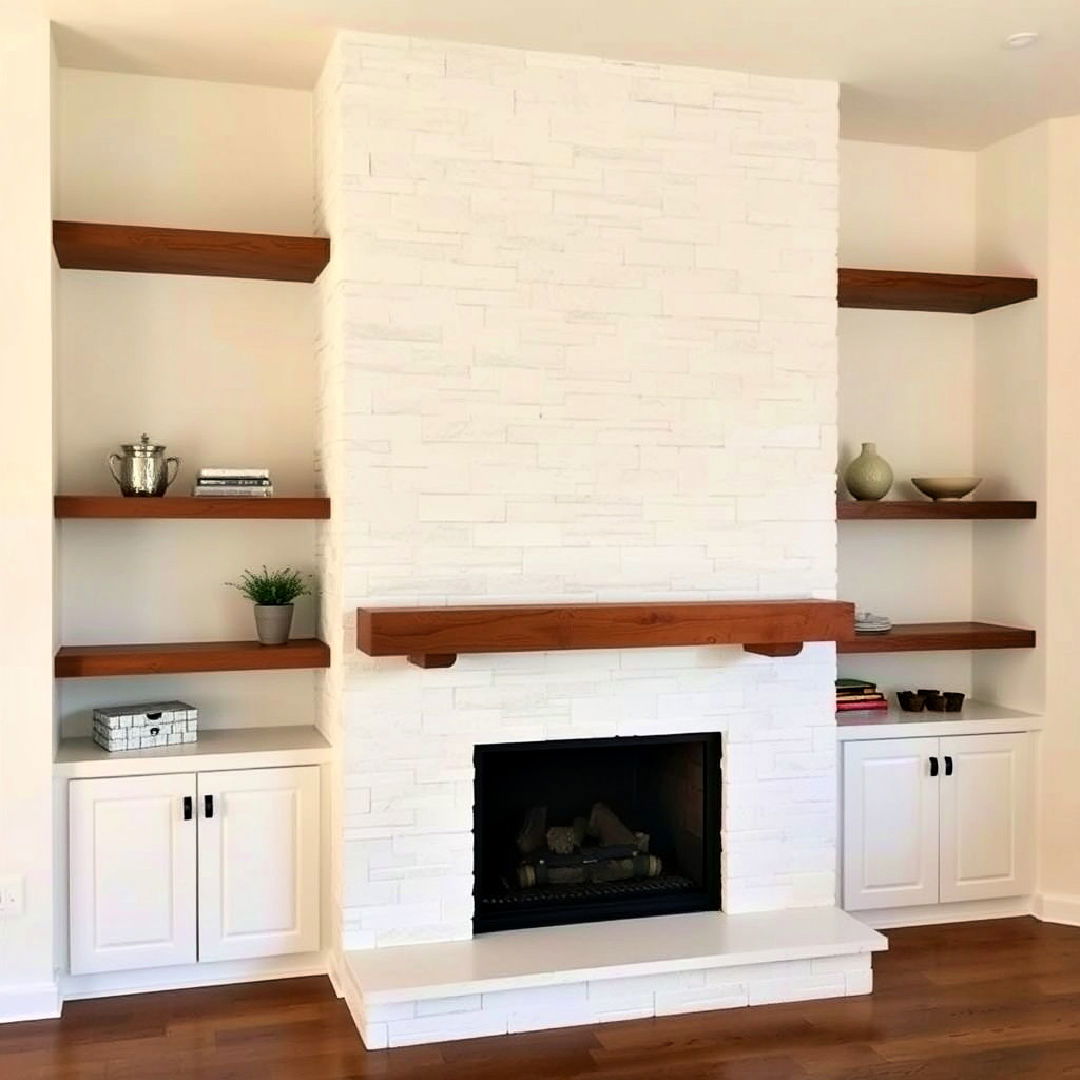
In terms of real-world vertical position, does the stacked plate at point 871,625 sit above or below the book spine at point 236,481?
below

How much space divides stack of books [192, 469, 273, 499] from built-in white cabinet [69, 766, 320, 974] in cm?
83

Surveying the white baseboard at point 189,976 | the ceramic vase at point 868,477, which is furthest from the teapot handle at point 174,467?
the ceramic vase at point 868,477

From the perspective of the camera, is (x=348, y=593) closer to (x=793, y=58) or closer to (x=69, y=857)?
(x=69, y=857)

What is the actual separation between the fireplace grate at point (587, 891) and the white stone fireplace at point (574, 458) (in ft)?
0.36

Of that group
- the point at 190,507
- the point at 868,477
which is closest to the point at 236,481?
the point at 190,507

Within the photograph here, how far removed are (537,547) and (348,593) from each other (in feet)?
A: 1.88

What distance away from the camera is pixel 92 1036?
10.9 ft

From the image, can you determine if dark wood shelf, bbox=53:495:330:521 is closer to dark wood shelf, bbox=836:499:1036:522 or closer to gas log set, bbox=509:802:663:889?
gas log set, bbox=509:802:663:889

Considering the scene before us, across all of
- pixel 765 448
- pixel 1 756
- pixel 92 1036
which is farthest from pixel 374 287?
pixel 92 1036

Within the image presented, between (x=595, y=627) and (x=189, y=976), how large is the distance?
1610mm

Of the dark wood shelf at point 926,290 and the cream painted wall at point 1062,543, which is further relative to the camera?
the cream painted wall at point 1062,543

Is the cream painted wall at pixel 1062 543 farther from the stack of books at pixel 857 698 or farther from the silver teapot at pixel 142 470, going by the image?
the silver teapot at pixel 142 470

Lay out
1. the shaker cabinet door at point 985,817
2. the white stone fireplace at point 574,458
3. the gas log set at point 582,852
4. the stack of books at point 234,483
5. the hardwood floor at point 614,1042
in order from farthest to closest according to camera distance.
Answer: the shaker cabinet door at point 985,817, the gas log set at point 582,852, the stack of books at point 234,483, the white stone fireplace at point 574,458, the hardwood floor at point 614,1042

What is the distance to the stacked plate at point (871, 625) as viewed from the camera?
14.0ft
